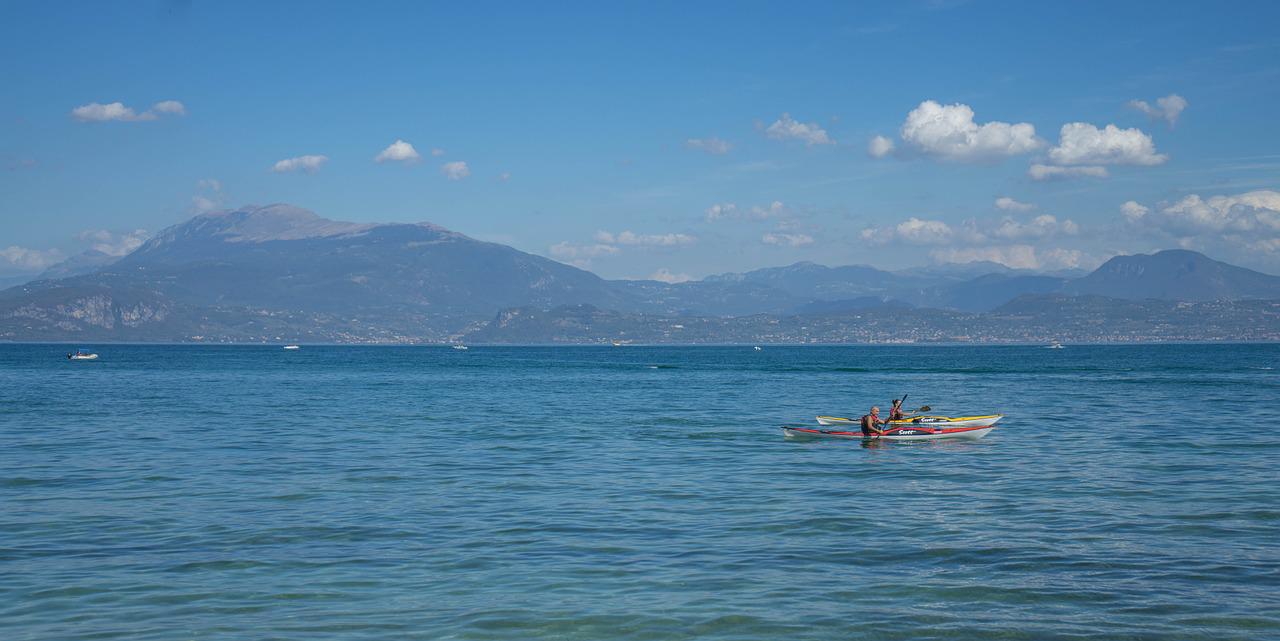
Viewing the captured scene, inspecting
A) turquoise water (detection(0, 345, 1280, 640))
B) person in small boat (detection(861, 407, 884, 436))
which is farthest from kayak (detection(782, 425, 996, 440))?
turquoise water (detection(0, 345, 1280, 640))

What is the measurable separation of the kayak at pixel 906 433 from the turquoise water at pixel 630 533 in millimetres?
876

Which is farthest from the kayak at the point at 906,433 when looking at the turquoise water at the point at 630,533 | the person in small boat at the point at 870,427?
the turquoise water at the point at 630,533

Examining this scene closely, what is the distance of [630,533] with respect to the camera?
26328 mm

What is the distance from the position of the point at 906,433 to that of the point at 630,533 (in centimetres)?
2766

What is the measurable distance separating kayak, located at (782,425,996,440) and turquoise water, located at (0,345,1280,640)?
34.5 inches

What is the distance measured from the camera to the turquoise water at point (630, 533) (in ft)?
61.4

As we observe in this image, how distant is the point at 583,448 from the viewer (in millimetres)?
46750

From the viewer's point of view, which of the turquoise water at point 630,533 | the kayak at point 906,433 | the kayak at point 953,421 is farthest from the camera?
the kayak at point 906,433

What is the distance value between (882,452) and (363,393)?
59452 millimetres

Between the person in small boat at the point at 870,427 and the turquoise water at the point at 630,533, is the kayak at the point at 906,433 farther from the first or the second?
the turquoise water at the point at 630,533

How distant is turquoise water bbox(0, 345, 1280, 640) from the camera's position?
18703 mm

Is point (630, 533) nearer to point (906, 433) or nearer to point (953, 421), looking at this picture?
point (906, 433)

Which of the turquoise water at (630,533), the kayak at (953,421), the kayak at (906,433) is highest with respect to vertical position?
the kayak at (953,421)

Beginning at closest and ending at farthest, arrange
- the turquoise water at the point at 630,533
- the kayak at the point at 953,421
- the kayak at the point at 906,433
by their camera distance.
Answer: the turquoise water at the point at 630,533, the kayak at the point at 953,421, the kayak at the point at 906,433
